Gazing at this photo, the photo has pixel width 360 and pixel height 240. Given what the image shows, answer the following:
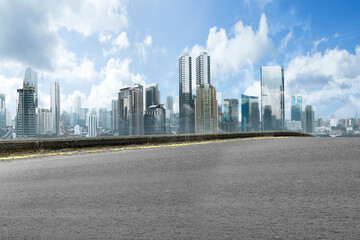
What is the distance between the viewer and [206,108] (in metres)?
175

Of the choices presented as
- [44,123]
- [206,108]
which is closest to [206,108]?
[206,108]

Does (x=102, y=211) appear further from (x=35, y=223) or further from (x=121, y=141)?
(x=121, y=141)

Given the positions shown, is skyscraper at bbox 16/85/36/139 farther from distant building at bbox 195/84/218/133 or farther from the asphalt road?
the asphalt road

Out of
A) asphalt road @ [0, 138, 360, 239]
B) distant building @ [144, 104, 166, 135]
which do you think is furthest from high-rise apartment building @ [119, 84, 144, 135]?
asphalt road @ [0, 138, 360, 239]

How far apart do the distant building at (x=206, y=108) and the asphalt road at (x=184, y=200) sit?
163035 millimetres

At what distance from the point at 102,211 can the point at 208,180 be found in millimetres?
2231

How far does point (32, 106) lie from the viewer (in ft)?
498

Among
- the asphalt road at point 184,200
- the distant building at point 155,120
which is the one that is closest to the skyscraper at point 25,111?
the distant building at point 155,120

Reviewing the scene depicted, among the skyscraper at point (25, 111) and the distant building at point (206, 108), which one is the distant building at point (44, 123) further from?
the distant building at point (206, 108)

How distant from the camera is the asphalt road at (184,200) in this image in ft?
9.29

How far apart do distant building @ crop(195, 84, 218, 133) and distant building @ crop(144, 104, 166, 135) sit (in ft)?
83.8

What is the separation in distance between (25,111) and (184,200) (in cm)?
16642

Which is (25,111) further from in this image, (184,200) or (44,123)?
(184,200)

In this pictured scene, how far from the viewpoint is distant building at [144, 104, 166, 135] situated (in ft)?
606
